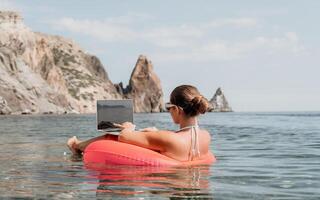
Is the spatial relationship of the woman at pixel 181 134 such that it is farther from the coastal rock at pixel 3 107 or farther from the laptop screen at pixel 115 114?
the coastal rock at pixel 3 107

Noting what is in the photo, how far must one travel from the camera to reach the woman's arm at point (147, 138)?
9805 millimetres

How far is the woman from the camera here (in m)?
9.38

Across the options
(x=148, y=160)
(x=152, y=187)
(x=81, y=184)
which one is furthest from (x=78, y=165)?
(x=152, y=187)

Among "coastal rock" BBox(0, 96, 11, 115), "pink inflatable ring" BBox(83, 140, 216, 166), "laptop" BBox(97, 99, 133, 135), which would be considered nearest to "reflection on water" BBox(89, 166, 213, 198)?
"pink inflatable ring" BBox(83, 140, 216, 166)

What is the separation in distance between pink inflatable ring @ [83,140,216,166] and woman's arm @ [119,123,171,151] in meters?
0.10

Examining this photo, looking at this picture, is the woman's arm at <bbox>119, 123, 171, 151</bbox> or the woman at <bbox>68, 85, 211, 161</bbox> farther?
the woman's arm at <bbox>119, 123, 171, 151</bbox>

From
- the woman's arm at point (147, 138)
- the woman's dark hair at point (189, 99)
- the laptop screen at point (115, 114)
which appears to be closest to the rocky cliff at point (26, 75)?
the laptop screen at point (115, 114)

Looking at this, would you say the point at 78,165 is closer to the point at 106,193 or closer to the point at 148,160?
the point at 148,160

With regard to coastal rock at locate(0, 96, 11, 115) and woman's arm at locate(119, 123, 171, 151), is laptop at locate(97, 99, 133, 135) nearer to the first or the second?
woman's arm at locate(119, 123, 171, 151)

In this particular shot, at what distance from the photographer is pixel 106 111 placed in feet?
35.7

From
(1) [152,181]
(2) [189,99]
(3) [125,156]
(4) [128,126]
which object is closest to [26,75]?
(4) [128,126]

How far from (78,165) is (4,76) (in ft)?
321

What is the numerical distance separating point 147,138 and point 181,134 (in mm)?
723

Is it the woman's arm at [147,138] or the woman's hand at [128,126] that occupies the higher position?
the woman's hand at [128,126]
